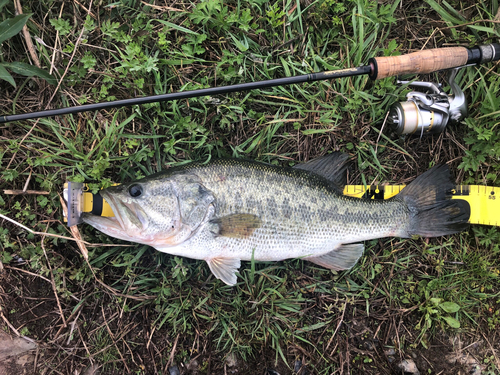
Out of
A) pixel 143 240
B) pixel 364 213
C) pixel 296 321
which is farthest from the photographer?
pixel 296 321

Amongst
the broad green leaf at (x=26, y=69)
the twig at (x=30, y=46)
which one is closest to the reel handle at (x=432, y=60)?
the broad green leaf at (x=26, y=69)

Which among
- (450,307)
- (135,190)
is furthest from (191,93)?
(450,307)

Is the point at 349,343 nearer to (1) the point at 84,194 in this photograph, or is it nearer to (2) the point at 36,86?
(1) the point at 84,194

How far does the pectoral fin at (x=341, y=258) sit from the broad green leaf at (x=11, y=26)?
3.59 metres

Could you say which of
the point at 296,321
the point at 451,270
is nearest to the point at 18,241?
the point at 296,321

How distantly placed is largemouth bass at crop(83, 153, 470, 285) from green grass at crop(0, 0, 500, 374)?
320 millimetres

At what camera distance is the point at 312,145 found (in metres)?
3.40

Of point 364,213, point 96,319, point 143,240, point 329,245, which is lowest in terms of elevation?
point 96,319

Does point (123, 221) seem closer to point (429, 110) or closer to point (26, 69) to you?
point (26, 69)

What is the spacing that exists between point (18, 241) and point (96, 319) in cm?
115

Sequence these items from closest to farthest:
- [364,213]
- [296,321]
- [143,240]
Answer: [143,240] → [364,213] → [296,321]

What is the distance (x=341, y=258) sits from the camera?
3191 mm

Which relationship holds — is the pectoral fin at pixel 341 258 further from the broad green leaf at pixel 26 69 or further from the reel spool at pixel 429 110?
the broad green leaf at pixel 26 69

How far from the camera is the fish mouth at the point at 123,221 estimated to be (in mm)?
2646
